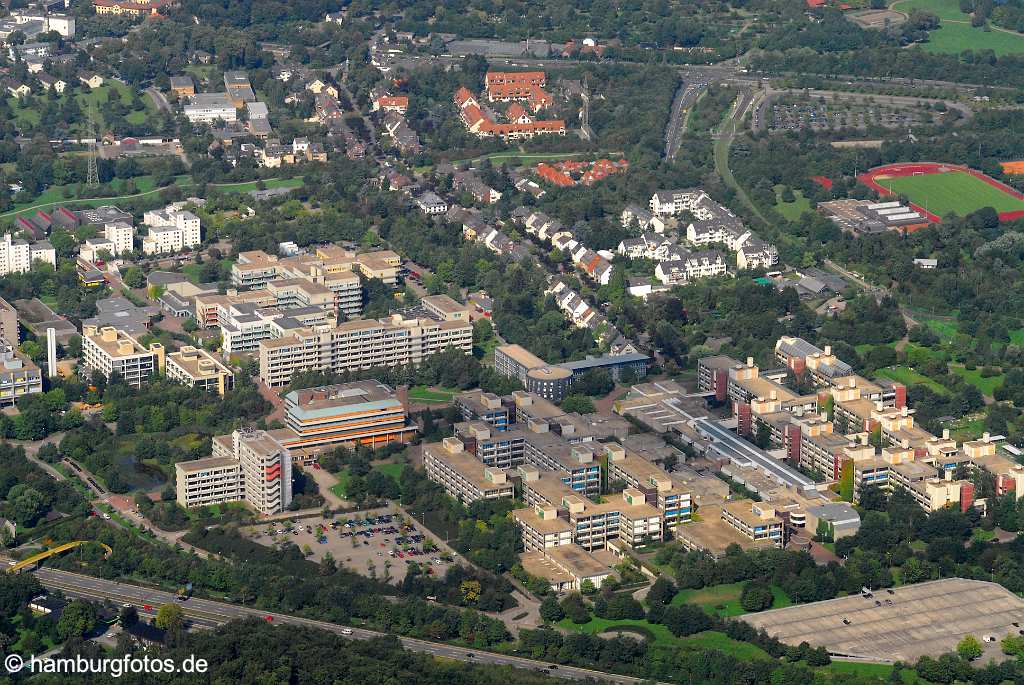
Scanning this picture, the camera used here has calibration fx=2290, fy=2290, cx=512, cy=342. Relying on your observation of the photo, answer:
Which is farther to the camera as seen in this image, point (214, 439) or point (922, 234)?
point (922, 234)

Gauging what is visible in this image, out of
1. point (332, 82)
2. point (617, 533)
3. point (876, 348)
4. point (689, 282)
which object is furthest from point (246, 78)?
point (617, 533)

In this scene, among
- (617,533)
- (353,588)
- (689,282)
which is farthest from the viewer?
(689,282)

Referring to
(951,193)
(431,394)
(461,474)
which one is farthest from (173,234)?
(951,193)

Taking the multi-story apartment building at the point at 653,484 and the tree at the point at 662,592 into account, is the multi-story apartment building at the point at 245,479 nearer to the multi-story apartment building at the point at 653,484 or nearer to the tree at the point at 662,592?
the multi-story apartment building at the point at 653,484

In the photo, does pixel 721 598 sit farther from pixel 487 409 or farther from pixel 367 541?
pixel 487 409

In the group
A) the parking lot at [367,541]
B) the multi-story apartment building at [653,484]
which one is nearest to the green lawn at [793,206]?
the multi-story apartment building at [653,484]

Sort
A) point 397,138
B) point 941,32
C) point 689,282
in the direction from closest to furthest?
point 689,282
point 397,138
point 941,32

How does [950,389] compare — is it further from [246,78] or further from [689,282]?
[246,78]
